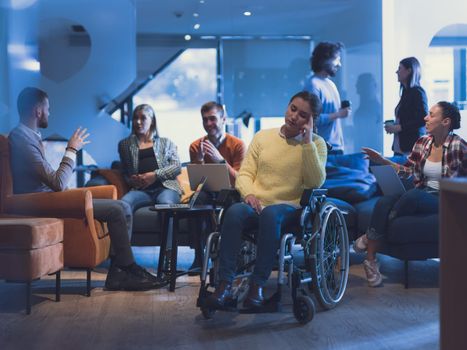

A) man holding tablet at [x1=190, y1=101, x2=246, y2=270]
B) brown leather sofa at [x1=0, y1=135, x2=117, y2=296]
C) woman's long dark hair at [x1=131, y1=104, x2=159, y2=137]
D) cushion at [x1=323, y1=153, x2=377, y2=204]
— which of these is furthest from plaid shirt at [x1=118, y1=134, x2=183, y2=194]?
brown leather sofa at [x1=0, y1=135, x2=117, y2=296]

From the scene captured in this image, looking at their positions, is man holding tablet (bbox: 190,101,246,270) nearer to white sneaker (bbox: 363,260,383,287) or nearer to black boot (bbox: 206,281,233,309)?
white sneaker (bbox: 363,260,383,287)

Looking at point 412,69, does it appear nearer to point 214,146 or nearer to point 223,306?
point 214,146

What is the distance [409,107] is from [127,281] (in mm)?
2430

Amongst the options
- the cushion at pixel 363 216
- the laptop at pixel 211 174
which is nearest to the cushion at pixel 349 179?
the cushion at pixel 363 216

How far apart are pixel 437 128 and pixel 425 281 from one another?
0.95 metres

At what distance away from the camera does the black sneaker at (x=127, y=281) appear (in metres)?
4.13

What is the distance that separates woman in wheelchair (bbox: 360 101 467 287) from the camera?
4047mm

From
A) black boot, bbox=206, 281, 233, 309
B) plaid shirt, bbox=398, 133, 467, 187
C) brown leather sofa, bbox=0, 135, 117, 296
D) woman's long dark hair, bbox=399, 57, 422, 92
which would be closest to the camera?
black boot, bbox=206, 281, 233, 309

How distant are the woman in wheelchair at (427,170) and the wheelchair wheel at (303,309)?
3.52ft

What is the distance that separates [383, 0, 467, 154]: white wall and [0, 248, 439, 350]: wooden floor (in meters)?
3.49

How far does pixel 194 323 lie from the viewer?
326cm

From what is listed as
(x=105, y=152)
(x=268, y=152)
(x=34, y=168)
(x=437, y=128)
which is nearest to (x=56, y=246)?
(x=34, y=168)

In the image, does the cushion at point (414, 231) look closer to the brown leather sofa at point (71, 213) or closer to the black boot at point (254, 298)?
the black boot at point (254, 298)

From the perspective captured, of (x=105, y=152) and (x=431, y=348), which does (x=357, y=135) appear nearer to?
(x=105, y=152)
